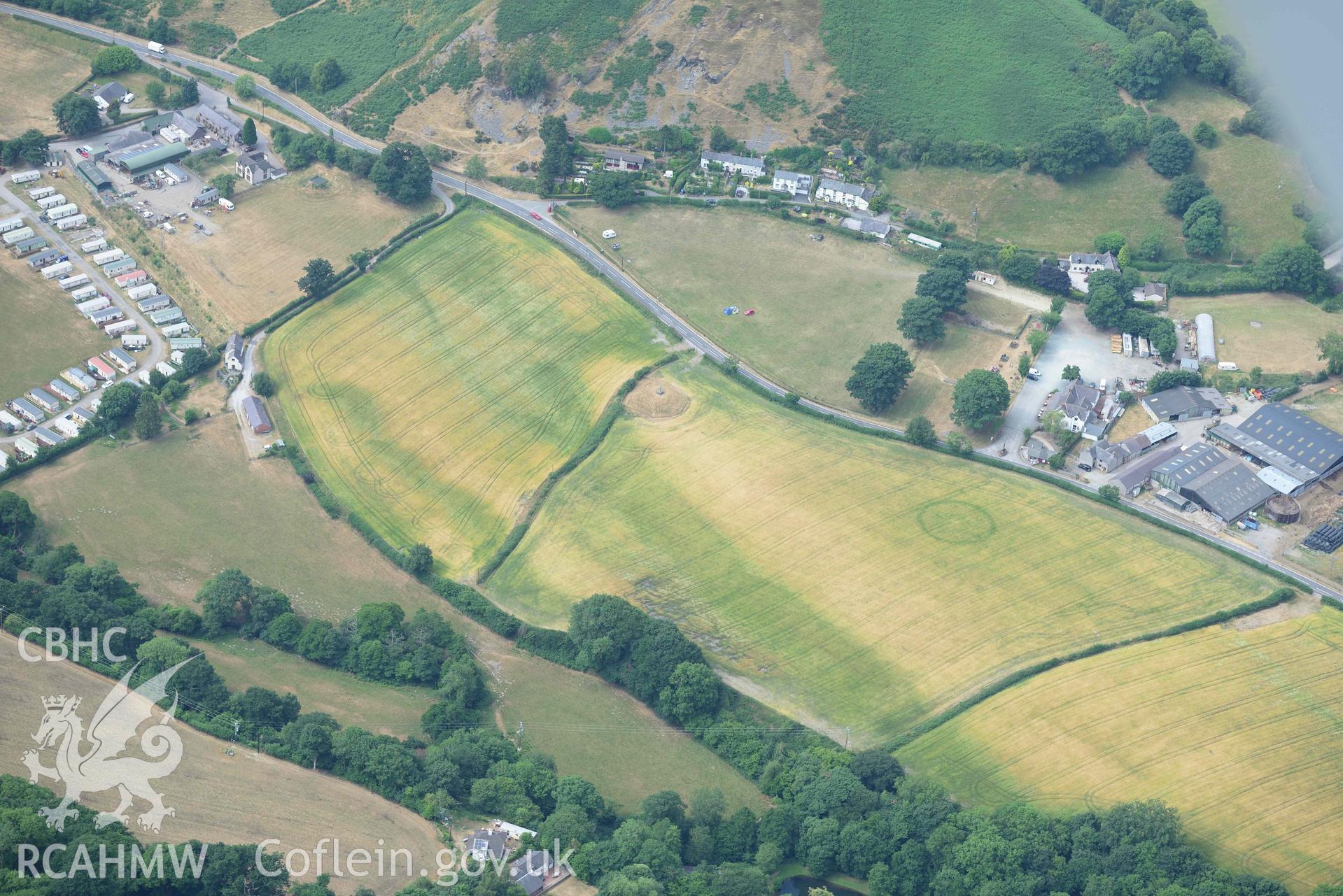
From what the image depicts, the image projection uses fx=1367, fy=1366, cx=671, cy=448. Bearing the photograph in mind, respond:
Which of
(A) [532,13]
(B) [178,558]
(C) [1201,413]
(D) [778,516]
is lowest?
(B) [178,558]

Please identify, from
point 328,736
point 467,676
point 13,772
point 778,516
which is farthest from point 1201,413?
point 13,772

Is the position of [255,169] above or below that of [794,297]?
below

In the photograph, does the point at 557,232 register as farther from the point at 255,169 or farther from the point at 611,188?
the point at 255,169

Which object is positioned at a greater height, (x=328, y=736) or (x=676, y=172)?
(x=676, y=172)

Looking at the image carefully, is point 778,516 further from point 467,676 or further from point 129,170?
point 129,170

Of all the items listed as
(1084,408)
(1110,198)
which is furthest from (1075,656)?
(1110,198)

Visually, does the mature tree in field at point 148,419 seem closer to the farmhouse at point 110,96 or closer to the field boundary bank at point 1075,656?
the farmhouse at point 110,96
